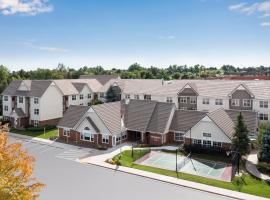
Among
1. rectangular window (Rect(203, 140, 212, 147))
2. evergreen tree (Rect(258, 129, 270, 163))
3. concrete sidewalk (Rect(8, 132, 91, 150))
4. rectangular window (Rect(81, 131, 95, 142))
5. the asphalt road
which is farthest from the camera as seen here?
rectangular window (Rect(81, 131, 95, 142))

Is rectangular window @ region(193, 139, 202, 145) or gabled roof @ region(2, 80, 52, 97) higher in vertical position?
gabled roof @ region(2, 80, 52, 97)

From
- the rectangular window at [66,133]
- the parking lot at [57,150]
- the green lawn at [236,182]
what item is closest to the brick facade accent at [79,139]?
the rectangular window at [66,133]

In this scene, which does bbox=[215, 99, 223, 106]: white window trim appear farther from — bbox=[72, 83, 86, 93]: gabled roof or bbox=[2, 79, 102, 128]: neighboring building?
bbox=[72, 83, 86, 93]: gabled roof

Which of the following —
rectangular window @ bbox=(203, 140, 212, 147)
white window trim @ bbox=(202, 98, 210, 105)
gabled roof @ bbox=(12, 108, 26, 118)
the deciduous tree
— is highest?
white window trim @ bbox=(202, 98, 210, 105)

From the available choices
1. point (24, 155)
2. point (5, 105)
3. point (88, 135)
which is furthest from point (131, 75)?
point (24, 155)

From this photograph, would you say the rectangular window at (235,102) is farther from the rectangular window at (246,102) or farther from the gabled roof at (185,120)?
the gabled roof at (185,120)

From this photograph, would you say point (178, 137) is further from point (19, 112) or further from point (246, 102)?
point (19, 112)

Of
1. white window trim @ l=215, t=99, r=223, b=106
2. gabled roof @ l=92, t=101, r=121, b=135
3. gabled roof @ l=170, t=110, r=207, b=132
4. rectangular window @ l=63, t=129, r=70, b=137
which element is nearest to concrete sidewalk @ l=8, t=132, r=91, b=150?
rectangular window @ l=63, t=129, r=70, b=137
